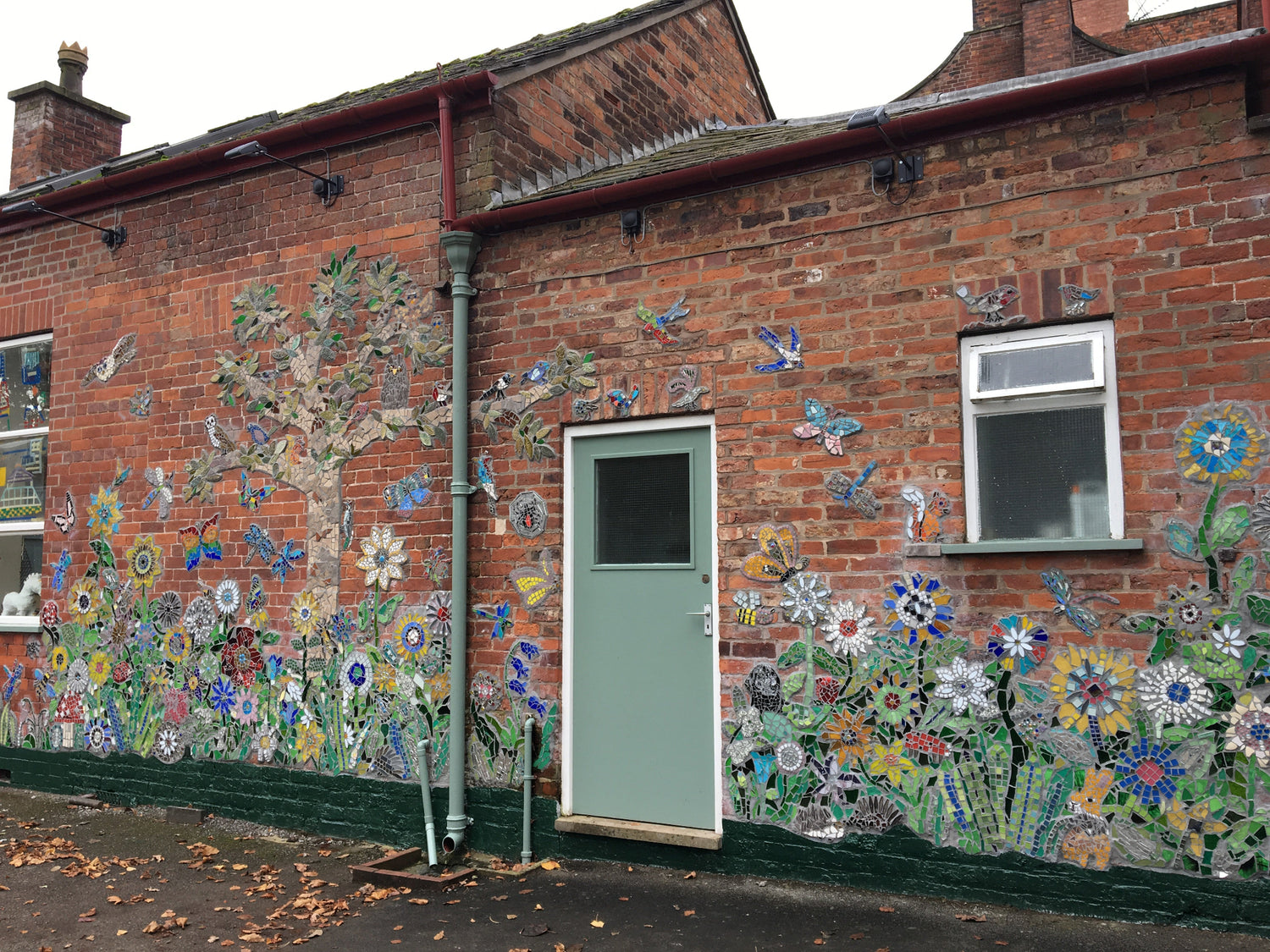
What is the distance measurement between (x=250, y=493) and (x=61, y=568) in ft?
6.79

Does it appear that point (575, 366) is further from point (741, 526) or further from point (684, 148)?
point (684, 148)

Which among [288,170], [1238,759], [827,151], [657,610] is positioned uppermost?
[288,170]

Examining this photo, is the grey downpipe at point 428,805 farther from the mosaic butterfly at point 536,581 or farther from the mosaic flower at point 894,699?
the mosaic flower at point 894,699

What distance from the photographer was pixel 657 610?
19.1ft

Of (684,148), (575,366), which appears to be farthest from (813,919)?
(684,148)

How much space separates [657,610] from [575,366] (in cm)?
148

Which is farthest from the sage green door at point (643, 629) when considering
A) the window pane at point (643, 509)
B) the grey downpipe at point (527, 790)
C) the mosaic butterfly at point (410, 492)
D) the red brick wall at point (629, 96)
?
the red brick wall at point (629, 96)

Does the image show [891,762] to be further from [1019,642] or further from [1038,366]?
[1038,366]

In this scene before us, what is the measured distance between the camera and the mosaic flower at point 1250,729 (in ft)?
14.2

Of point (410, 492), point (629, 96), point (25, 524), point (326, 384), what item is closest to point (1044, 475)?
point (410, 492)

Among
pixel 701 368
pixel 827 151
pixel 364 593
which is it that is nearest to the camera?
pixel 827 151

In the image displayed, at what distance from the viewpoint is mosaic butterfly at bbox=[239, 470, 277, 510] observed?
7156mm

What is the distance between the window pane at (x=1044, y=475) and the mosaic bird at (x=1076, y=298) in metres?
0.44

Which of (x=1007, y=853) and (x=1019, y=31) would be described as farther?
(x=1019, y=31)
